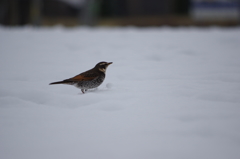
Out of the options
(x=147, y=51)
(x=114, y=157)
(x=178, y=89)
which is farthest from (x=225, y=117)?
(x=147, y=51)

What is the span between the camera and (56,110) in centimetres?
327

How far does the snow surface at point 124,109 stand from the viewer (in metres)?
2.56

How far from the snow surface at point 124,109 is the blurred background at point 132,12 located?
23.5 ft

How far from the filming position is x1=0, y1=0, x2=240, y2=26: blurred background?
14.5 meters

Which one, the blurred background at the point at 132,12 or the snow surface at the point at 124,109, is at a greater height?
the blurred background at the point at 132,12

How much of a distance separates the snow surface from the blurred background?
7.15 metres

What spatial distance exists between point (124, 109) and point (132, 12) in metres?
17.1

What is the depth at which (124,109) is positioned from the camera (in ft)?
10.7

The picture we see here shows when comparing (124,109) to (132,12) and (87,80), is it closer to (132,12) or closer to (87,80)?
(87,80)

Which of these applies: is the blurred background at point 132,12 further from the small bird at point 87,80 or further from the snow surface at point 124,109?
the small bird at point 87,80

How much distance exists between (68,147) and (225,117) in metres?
1.92

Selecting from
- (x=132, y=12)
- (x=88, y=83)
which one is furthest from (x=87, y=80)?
(x=132, y=12)

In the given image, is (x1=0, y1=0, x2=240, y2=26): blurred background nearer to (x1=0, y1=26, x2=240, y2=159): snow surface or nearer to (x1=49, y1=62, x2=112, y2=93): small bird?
(x1=0, y1=26, x2=240, y2=159): snow surface

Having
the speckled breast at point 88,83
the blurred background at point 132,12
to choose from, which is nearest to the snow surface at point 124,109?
the speckled breast at point 88,83
